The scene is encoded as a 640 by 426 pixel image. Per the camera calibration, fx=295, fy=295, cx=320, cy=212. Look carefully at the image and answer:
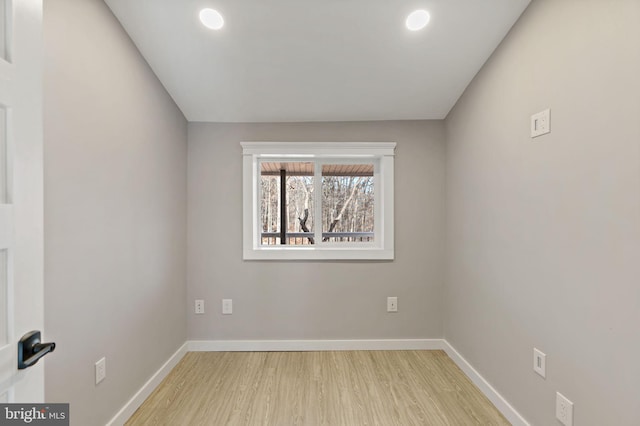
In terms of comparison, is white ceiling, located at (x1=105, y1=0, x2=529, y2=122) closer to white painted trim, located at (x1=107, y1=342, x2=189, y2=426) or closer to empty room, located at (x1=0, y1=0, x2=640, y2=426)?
empty room, located at (x1=0, y1=0, x2=640, y2=426)

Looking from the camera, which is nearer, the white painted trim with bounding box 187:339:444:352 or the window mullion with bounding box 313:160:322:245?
the white painted trim with bounding box 187:339:444:352

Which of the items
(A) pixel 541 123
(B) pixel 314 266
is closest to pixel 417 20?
(A) pixel 541 123

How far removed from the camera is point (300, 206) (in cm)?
299

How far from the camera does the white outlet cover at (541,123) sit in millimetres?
1527

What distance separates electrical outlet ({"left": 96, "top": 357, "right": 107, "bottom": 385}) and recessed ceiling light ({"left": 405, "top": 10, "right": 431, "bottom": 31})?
8.65 feet

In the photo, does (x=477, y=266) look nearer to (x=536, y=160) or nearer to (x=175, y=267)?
(x=536, y=160)

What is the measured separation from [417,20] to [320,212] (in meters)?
1.70

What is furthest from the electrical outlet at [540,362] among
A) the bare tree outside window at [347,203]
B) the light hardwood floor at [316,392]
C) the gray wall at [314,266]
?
the bare tree outside window at [347,203]

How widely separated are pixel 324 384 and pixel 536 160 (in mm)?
1995

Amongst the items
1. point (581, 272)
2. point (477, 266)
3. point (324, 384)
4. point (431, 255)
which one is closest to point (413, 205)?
point (431, 255)

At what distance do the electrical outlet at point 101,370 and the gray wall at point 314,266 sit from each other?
1.05 m

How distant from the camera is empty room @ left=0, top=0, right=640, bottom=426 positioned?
118cm

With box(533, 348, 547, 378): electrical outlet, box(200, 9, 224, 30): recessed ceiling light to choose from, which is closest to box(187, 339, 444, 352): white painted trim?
box(533, 348, 547, 378): electrical outlet

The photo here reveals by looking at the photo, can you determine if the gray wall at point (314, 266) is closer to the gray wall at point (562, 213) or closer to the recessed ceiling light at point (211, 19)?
the gray wall at point (562, 213)
